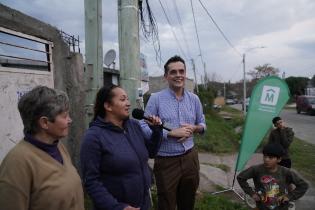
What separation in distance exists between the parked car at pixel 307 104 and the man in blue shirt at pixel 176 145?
30843 millimetres

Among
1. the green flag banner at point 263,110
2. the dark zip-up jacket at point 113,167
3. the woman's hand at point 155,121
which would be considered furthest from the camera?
the green flag banner at point 263,110

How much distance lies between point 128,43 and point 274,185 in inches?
87.6

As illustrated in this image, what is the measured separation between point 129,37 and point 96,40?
0.38 meters

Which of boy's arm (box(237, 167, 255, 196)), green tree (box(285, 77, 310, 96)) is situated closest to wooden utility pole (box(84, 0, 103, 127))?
boy's arm (box(237, 167, 255, 196))

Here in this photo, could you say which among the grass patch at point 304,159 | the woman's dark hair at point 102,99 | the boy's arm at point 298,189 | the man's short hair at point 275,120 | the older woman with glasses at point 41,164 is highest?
the woman's dark hair at point 102,99

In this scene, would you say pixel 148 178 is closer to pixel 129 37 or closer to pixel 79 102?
pixel 129 37

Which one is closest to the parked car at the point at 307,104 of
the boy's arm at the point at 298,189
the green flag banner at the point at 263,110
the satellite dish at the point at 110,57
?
the green flag banner at the point at 263,110

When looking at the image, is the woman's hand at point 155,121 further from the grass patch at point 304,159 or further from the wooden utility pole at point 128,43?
the grass patch at point 304,159

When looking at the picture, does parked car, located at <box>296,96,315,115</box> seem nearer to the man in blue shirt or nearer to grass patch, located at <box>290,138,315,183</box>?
grass patch, located at <box>290,138,315,183</box>

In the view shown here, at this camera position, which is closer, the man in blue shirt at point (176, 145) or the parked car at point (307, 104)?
the man in blue shirt at point (176, 145)

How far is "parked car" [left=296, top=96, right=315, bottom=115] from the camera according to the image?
32.6m

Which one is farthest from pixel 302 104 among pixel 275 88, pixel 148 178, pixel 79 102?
pixel 148 178

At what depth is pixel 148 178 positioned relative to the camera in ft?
9.83

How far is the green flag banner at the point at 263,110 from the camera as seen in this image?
7461 mm
